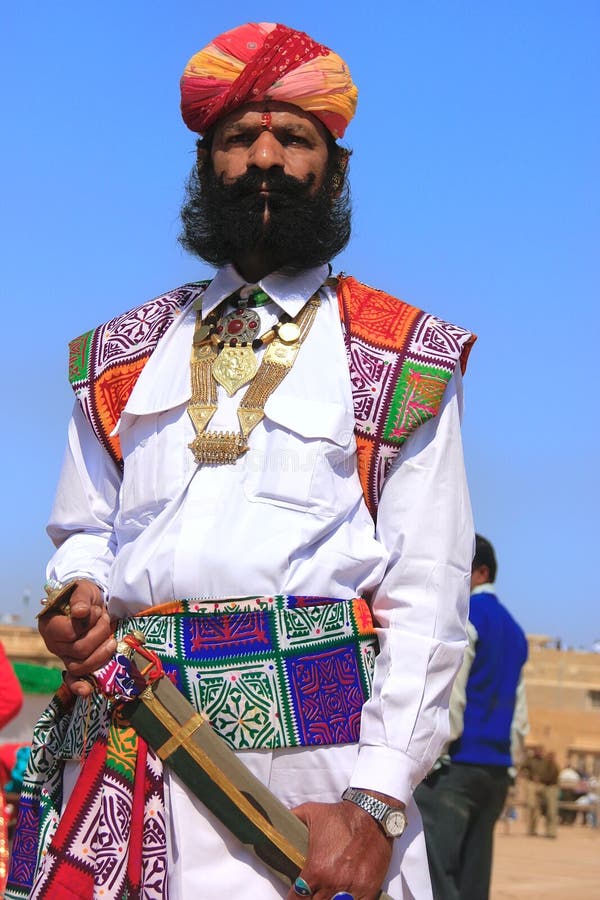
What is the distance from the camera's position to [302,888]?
283 centimetres

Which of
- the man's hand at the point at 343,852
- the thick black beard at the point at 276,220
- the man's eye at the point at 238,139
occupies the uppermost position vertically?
the man's eye at the point at 238,139

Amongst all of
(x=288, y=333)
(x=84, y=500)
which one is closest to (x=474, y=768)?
(x=84, y=500)

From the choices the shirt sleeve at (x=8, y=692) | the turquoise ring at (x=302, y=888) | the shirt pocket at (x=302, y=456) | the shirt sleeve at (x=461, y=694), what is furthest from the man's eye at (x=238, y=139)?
the shirt sleeve at (x=461, y=694)

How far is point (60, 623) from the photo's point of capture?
3051 millimetres

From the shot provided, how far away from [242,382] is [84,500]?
1.64 ft

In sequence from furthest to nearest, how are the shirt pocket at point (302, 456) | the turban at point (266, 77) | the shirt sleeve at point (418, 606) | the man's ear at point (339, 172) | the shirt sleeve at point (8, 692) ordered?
the shirt sleeve at point (8, 692) → the man's ear at point (339, 172) → the turban at point (266, 77) → the shirt pocket at point (302, 456) → the shirt sleeve at point (418, 606)

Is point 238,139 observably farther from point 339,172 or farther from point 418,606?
point 418,606

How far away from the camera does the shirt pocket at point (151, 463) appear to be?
10.4ft

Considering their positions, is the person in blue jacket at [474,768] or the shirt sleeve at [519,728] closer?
the person in blue jacket at [474,768]

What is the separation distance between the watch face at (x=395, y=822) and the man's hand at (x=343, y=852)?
0.06 ft

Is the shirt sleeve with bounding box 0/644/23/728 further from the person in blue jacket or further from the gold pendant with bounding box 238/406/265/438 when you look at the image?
the gold pendant with bounding box 238/406/265/438

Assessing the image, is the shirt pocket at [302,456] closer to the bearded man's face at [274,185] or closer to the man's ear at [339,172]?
the bearded man's face at [274,185]

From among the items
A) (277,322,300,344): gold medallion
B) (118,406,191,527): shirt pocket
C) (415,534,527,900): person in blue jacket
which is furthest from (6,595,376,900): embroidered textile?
(415,534,527,900): person in blue jacket

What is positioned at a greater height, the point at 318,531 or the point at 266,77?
the point at 266,77
